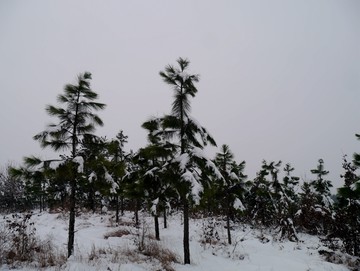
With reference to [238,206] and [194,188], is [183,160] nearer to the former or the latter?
[194,188]

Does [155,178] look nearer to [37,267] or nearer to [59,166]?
[59,166]

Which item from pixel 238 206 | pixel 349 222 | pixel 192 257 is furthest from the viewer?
pixel 238 206

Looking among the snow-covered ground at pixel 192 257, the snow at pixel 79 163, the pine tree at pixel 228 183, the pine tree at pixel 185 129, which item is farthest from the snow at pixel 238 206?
the snow at pixel 79 163

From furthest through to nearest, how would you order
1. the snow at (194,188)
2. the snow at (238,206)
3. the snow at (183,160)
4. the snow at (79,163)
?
the snow at (238,206) < the snow at (183,160) < the snow at (79,163) < the snow at (194,188)

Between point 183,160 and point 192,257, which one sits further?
point 192,257

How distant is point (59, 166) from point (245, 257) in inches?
410

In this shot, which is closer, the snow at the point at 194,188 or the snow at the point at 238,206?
the snow at the point at 194,188

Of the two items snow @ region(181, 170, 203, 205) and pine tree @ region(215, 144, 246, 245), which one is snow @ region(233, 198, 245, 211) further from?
snow @ region(181, 170, 203, 205)

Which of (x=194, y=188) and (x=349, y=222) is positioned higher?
(x=194, y=188)

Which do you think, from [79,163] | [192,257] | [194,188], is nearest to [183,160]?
[194,188]

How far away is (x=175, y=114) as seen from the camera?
1191 centimetres

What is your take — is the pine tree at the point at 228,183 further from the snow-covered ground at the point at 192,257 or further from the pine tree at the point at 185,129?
the pine tree at the point at 185,129

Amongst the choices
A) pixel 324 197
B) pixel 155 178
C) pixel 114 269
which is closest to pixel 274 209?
pixel 324 197

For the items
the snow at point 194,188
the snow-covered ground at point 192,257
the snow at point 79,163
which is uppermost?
the snow at point 79,163
